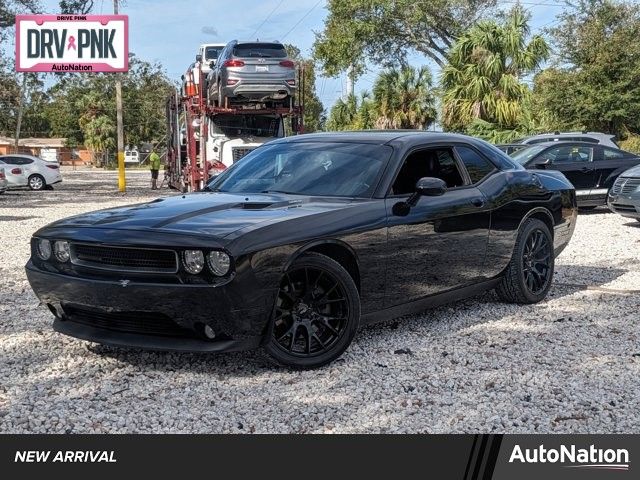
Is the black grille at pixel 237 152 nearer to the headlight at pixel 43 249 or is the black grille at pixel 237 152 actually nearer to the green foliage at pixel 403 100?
the headlight at pixel 43 249

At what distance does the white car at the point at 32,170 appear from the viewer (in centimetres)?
2781

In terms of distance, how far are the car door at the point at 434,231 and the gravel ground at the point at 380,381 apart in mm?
413

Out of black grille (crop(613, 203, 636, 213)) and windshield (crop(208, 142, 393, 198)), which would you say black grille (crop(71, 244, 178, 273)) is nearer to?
windshield (crop(208, 142, 393, 198))

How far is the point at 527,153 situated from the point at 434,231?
31.7 ft

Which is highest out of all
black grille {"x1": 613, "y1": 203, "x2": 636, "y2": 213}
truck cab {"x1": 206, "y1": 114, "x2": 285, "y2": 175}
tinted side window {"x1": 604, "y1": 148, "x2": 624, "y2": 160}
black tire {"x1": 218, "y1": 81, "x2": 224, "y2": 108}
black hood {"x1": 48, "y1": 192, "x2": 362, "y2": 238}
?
black tire {"x1": 218, "y1": 81, "x2": 224, "y2": 108}

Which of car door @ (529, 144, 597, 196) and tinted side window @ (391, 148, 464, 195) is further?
car door @ (529, 144, 597, 196)

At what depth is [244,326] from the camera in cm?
443

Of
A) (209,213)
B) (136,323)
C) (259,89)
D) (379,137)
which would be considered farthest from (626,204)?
(136,323)

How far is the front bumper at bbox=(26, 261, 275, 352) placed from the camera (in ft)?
14.2

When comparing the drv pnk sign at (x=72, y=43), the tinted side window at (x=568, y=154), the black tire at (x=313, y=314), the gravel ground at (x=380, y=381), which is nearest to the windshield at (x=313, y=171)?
the black tire at (x=313, y=314)

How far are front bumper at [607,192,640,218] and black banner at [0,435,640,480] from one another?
30.7ft

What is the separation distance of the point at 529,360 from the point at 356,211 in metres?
1.48

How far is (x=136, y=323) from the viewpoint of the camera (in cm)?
460

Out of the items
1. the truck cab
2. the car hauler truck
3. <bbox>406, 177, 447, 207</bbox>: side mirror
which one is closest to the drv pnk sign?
the car hauler truck
